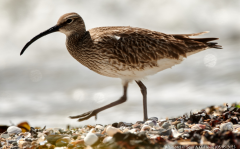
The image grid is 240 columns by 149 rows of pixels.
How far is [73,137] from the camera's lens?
5.27 meters

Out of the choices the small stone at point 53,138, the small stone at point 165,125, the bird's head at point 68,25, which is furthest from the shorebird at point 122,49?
the small stone at point 53,138

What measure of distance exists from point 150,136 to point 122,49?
Answer: 251 centimetres

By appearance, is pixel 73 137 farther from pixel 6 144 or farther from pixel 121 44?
pixel 121 44

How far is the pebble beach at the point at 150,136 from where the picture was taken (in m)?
4.18

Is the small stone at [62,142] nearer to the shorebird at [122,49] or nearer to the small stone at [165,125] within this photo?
the small stone at [165,125]

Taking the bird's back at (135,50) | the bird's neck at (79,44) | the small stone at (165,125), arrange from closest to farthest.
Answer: the small stone at (165,125) < the bird's back at (135,50) < the bird's neck at (79,44)

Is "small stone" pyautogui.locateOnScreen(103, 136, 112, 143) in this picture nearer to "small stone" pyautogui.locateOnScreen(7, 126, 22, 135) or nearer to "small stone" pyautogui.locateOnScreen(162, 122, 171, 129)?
"small stone" pyautogui.locateOnScreen(162, 122, 171, 129)

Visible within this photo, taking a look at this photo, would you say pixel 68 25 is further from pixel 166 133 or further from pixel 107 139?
pixel 166 133

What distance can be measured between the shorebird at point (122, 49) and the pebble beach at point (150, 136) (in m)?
1.34

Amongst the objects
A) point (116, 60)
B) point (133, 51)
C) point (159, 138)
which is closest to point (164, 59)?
point (133, 51)

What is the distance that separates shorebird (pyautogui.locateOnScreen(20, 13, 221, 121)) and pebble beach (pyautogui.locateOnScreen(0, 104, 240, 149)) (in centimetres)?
134

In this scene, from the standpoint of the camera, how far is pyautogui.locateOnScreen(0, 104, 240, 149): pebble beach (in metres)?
4.18

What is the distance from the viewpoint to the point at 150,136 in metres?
4.82

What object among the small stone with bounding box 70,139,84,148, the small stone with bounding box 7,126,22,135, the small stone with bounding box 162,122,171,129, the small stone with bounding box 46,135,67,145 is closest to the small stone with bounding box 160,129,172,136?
the small stone with bounding box 162,122,171,129
